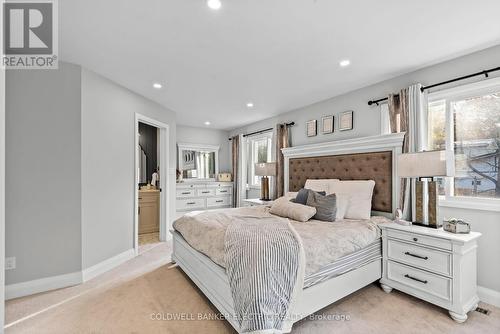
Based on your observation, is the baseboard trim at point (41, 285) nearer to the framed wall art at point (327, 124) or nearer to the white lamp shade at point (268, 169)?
the white lamp shade at point (268, 169)

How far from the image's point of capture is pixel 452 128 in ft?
8.47

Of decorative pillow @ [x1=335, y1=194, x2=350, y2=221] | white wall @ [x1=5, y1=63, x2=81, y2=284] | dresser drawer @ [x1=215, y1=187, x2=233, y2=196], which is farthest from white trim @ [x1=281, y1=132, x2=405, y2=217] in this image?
white wall @ [x1=5, y1=63, x2=81, y2=284]

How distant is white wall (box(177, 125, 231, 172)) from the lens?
583 centimetres

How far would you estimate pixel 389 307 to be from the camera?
7.11ft

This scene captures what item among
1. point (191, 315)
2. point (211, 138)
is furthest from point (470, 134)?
point (211, 138)

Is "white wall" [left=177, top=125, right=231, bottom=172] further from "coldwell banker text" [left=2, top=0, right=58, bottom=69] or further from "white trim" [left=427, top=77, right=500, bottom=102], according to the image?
"white trim" [left=427, top=77, right=500, bottom=102]

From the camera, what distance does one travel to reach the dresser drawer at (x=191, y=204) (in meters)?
5.23

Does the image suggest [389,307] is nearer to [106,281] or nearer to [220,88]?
[106,281]

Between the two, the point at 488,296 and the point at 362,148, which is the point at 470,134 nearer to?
the point at 362,148

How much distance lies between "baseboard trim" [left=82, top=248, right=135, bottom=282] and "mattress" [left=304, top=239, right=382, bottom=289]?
2479 millimetres

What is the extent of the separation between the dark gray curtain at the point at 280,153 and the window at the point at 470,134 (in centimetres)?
225

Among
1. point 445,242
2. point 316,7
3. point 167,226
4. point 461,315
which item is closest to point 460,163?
point 445,242

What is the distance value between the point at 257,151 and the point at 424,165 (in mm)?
3709

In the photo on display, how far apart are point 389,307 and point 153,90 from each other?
386cm
